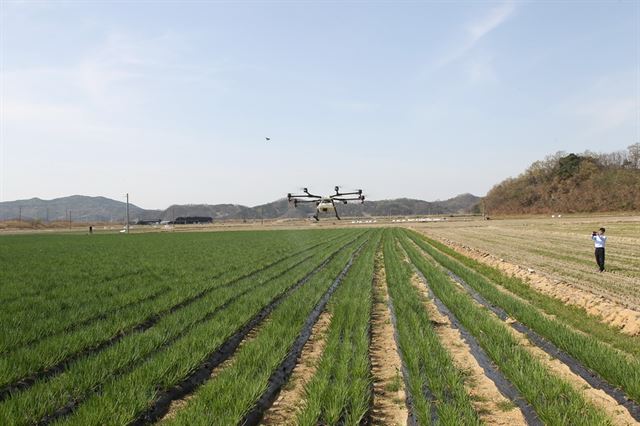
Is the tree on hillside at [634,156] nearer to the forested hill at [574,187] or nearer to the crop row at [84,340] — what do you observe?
the forested hill at [574,187]

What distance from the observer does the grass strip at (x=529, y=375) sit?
5.66m

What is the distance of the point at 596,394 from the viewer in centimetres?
667

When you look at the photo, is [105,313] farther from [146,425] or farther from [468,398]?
[468,398]

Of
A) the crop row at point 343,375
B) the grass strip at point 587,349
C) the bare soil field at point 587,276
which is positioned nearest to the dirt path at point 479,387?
the crop row at point 343,375

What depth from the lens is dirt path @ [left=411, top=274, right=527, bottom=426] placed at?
19.6 ft

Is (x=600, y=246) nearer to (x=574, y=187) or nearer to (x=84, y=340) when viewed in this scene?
(x=84, y=340)

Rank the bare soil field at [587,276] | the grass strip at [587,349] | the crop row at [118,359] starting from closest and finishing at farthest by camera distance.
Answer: the crop row at [118,359] → the grass strip at [587,349] → the bare soil field at [587,276]

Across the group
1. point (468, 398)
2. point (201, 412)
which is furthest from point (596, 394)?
point (201, 412)

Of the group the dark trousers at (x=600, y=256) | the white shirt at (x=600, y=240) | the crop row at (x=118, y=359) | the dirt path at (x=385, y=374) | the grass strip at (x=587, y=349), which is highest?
the white shirt at (x=600, y=240)

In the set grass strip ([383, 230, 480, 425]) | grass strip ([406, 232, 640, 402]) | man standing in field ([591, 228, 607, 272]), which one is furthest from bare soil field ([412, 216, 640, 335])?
grass strip ([383, 230, 480, 425])

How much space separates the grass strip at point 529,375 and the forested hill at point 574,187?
11180 centimetres

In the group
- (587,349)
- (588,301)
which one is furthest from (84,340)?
(588,301)

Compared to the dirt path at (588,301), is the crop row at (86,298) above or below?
above

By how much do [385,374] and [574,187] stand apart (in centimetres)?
13388
